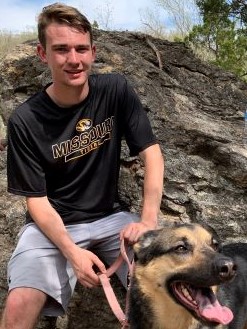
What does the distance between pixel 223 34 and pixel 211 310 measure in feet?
20.1

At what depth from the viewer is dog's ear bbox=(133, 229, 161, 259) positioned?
3.44m

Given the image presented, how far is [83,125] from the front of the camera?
12.7 ft

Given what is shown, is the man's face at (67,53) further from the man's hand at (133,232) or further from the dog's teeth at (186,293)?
the dog's teeth at (186,293)

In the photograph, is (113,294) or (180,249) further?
(113,294)

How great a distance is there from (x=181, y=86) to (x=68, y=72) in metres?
2.16

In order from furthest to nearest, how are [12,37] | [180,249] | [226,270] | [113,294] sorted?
1. [12,37]
2. [113,294]
3. [180,249]
4. [226,270]

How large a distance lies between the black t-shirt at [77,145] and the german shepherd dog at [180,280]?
65 centimetres

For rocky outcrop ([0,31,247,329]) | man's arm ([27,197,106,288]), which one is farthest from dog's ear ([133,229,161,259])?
rocky outcrop ([0,31,247,329])

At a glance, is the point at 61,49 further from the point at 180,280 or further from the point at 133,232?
the point at 180,280

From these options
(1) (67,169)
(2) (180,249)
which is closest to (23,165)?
(1) (67,169)

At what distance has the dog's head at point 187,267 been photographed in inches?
120

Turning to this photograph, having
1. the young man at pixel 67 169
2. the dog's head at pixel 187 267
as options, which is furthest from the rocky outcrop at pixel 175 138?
the dog's head at pixel 187 267

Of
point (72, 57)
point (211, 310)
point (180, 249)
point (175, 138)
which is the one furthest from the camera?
Answer: point (175, 138)

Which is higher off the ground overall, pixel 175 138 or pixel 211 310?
pixel 175 138
